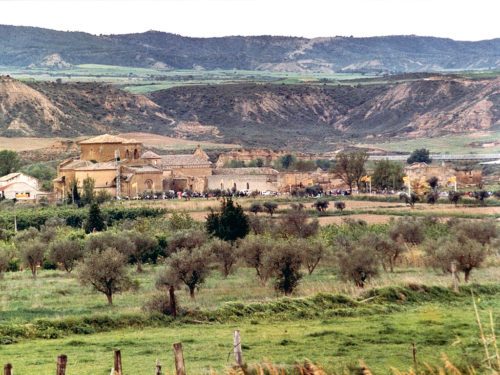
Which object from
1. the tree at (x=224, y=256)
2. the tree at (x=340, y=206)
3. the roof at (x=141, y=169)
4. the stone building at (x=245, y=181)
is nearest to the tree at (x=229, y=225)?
the tree at (x=224, y=256)

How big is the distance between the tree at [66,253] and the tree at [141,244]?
6.39 feet

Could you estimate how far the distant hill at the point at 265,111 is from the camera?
123175 mm

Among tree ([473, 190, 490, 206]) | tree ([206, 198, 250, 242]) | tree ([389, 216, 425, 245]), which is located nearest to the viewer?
tree ([389, 216, 425, 245])

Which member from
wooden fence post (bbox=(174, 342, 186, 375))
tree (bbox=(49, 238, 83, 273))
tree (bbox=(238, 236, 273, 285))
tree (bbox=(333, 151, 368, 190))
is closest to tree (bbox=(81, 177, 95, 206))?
tree (bbox=(333, 151, 368, 190))

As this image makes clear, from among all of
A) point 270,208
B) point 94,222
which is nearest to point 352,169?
point 270,208

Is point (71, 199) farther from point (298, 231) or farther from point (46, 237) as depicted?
point (298, 231)

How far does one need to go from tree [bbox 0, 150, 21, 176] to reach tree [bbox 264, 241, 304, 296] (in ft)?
181

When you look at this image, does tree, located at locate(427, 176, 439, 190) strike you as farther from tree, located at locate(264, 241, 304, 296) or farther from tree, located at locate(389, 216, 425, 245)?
tree, located at locate(264, 241, 304, 296)

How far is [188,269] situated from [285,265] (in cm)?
267

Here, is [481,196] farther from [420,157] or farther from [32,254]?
[420,157]

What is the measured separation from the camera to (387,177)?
69.8 m

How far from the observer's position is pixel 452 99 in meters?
149

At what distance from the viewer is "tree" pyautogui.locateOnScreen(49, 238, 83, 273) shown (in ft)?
118

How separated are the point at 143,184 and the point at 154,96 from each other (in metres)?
96.9
